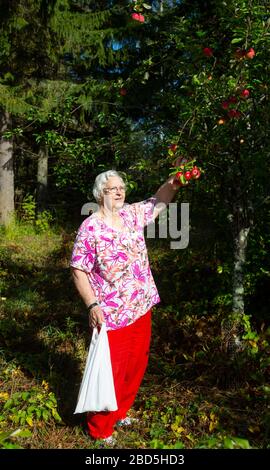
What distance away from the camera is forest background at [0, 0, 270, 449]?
3.07 metres

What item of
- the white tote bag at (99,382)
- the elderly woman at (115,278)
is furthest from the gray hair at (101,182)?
the white tote bag at (99,382)

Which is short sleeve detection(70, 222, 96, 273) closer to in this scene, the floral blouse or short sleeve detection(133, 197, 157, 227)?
the floral blouse

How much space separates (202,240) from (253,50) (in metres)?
2.74

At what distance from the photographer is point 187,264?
564 cm

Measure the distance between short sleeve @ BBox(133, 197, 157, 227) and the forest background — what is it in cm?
25

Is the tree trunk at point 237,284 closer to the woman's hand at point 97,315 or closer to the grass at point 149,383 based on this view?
the grass at point 149,383

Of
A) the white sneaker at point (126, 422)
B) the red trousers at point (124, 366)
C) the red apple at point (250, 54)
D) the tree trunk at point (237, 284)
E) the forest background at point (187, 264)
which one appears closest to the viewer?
the red apple at point (250, 54)

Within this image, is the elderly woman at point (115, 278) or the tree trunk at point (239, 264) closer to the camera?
the elderly woman at point (115, 278)

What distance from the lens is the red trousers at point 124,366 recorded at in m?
2.94

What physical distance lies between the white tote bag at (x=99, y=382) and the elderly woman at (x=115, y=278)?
153 mm

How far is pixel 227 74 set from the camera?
3082 mm

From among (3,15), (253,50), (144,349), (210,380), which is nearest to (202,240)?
(210,380)

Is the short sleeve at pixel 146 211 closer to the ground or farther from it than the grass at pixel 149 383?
farther from it
